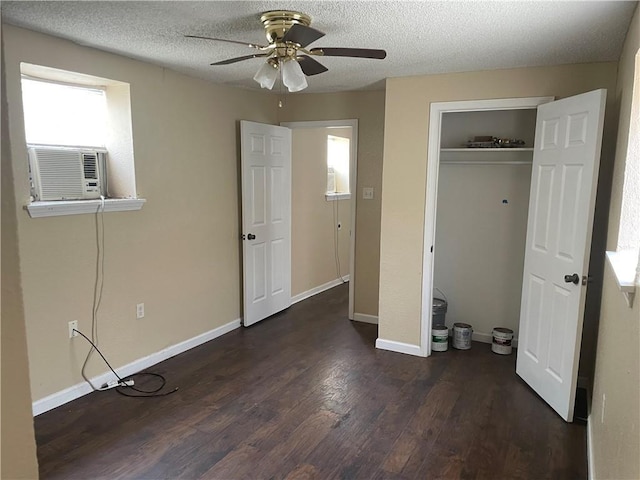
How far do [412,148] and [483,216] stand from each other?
94 centimetres

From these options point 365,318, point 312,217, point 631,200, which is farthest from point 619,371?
point 312,217

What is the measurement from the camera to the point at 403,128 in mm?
3551

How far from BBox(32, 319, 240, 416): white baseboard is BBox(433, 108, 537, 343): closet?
2106 millimetres

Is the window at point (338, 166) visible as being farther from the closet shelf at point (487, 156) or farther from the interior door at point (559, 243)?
the interior door at point (559, 243)

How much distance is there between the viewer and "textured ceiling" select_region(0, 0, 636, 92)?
6.79 ft

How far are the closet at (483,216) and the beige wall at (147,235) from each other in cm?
194

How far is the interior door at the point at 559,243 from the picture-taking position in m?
2.60

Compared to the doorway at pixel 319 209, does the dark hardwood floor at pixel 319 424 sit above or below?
below

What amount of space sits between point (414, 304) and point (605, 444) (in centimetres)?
190

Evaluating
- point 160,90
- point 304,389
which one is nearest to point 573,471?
point 304,389

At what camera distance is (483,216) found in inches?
153

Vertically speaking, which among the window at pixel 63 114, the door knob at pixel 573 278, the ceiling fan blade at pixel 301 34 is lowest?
the door knob at pixel 573 278

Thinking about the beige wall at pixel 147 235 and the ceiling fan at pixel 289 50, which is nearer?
the ceiling fan at pixel 289 50

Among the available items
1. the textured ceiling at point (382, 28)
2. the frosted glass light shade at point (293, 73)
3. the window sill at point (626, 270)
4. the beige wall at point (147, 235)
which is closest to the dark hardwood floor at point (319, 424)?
the beige wall at point (147, 235)
